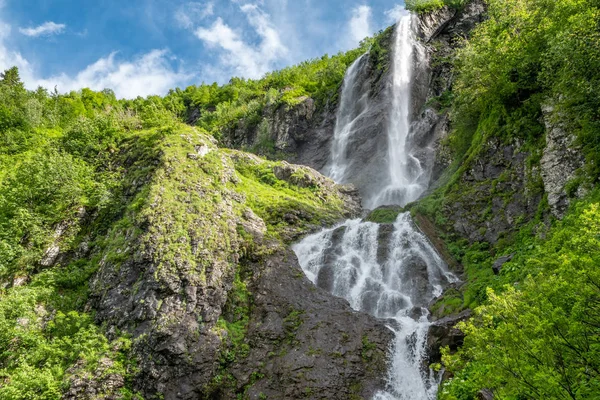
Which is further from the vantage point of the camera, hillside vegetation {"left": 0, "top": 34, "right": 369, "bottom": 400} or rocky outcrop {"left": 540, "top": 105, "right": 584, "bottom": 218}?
rocky outcrop {"left": 540, "top": 105, "right": 584, "bottom": 218}

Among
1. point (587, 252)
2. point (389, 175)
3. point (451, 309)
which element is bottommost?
point (587, 252)

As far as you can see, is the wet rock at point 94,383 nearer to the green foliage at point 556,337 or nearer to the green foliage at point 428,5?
the green foliage at point 556,337

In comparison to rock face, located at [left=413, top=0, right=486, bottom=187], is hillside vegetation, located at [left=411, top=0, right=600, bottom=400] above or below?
below

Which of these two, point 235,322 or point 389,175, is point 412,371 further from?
point 389,175

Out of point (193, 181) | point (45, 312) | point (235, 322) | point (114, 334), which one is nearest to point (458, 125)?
point (193, 181)

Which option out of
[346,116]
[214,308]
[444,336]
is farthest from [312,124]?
[444,336]

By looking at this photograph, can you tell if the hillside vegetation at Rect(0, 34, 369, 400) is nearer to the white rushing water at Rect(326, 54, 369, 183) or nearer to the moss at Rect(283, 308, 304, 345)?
the moss at Rect(283, 308, 304, 345)

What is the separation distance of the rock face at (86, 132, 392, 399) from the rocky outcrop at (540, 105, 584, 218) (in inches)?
378

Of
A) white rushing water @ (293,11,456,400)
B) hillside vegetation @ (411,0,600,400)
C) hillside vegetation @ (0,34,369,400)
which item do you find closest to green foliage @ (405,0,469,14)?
hillside vegetation @ (411,0,600,400)

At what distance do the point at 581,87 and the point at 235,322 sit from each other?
59.5ft

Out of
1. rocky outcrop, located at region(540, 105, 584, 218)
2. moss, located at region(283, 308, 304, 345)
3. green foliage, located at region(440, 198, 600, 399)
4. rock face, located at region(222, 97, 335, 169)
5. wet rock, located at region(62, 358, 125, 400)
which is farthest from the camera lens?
rock face, located at region(222, 97, 335, 169)

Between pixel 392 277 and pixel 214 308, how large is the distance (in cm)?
1055

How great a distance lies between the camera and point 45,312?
17.9 metres

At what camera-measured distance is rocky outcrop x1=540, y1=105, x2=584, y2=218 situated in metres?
16.6
